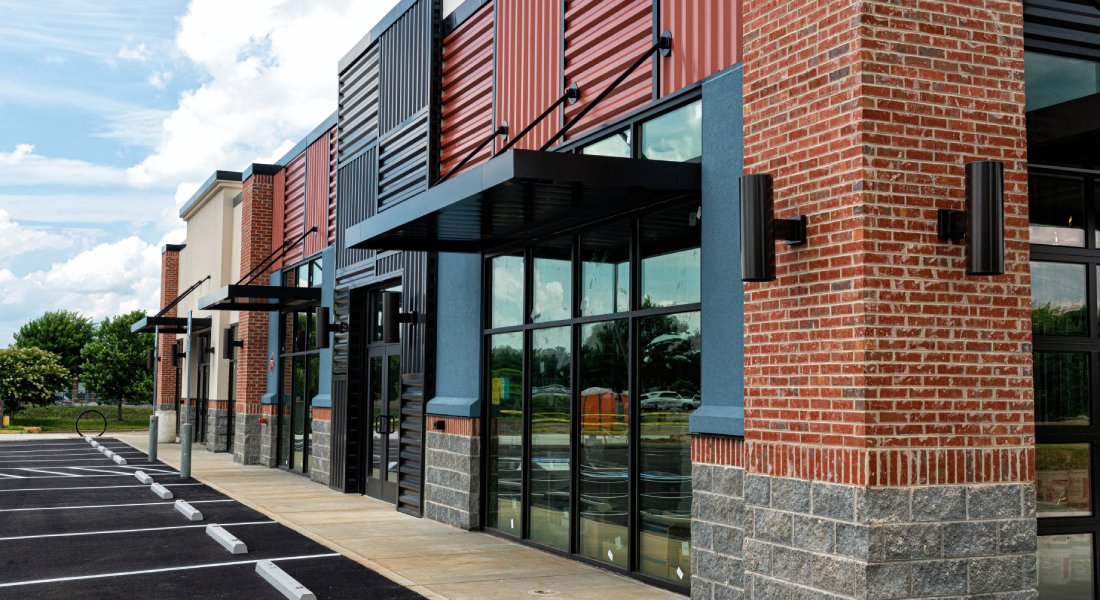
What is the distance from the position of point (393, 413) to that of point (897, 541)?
10.9 m

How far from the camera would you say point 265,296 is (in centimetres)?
2028

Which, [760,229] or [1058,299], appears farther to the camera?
[1058,299]

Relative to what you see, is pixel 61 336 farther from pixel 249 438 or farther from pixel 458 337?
pixel 458 337

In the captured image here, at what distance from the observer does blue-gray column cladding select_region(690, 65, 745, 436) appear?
816cm

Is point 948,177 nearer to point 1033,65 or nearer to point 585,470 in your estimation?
point 1033,65


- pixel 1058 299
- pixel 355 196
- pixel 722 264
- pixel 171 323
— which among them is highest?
pixel 355 196

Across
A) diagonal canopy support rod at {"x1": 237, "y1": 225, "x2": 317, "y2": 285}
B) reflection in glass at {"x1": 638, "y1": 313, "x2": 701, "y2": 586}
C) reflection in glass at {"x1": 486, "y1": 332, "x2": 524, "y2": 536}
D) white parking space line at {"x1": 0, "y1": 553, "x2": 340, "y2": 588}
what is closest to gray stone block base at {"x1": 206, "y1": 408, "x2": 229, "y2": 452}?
diagonal canopy support rod at {"x1": 237, "y1": 225, "x2": 317, "y2": 285}

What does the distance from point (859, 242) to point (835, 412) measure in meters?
1.08

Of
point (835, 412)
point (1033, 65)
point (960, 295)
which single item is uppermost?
point (1033, 65)

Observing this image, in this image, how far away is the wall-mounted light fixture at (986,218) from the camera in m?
6.43

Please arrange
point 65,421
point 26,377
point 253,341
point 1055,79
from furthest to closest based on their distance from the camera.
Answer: point 65,421
point 26,377
point 253,341
point 1055,79

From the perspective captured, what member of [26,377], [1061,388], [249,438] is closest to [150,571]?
[1061,388]

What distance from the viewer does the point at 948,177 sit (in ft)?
22.3

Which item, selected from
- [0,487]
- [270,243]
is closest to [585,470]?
[0,487]
